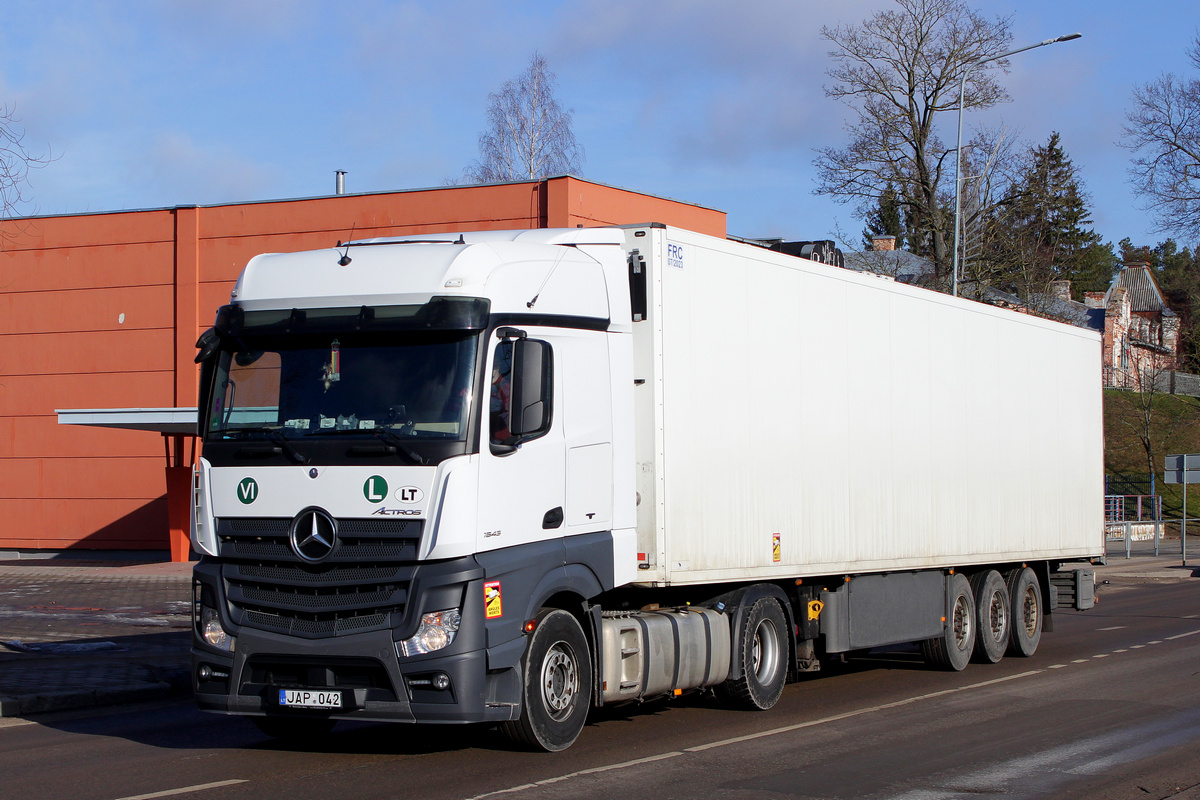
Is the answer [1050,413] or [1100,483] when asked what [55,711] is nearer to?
[1050,413]

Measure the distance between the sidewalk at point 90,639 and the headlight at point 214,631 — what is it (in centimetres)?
369

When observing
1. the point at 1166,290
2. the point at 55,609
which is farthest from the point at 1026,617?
the point at 1166,290

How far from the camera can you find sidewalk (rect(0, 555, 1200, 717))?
11.4 metres

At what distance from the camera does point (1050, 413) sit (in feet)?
51.2

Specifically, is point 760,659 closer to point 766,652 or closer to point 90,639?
point 766,652

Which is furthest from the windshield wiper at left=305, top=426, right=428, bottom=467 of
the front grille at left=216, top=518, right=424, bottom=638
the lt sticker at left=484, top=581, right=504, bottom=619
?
the lt sticker at left=484, top=581, right=504, bottom=619

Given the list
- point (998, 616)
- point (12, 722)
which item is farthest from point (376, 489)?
point (998, 616)

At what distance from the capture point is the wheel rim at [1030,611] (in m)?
15.2

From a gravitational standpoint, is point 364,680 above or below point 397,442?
below

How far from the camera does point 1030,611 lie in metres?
15.4

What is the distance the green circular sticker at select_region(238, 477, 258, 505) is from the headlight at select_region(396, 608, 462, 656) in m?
1.37

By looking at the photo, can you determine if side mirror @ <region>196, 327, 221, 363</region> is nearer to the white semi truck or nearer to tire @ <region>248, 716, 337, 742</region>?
the white semi truck

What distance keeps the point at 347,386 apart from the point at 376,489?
711 millimetres

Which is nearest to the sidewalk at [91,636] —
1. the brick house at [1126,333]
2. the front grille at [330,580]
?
the front grille at [330,580]
